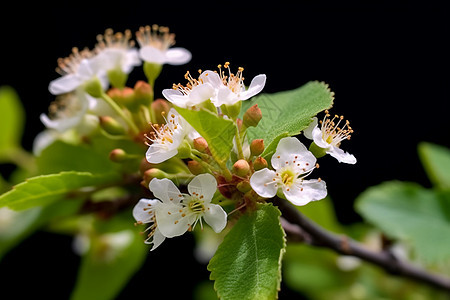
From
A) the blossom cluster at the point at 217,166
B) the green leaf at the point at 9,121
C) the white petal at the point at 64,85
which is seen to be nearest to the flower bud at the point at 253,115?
the blossom cluster at the point at 217,166

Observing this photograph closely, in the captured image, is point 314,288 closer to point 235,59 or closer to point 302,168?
point 302,168

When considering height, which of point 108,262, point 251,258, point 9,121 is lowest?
point 108,262

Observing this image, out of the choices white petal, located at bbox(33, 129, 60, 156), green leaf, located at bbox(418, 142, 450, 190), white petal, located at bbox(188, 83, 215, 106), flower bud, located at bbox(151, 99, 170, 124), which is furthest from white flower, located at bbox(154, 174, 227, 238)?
green leaf, located at bbox(418, 142, 450, 190)

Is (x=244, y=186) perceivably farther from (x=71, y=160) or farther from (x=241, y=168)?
(x=71, y=160)

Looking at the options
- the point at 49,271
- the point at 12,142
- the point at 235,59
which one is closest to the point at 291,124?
the point at 12,142

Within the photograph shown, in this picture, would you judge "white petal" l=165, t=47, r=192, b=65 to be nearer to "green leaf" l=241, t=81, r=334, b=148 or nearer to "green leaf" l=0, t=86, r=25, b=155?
"green leaf" l=241, t=81, r=334, b=148

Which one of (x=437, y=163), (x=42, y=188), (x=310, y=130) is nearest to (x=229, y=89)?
(x=310, y=130)

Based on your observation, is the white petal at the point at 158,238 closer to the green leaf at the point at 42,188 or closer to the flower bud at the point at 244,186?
the flower bud at the point at 244,186
